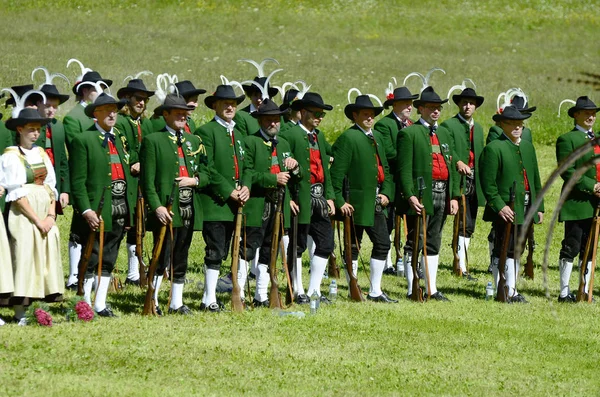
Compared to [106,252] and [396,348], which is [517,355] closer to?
[396,348]

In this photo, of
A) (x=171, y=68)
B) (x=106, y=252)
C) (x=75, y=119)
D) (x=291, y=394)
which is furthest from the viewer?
(x=171, y=68)

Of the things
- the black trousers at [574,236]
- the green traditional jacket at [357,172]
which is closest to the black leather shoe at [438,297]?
the green traditional jacket at [357,172]

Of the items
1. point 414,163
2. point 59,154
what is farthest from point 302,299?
point 59,154

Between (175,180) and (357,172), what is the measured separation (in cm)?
248

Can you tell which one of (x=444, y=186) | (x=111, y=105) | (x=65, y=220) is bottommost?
(x=65, y=220)

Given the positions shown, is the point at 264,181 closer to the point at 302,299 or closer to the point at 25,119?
the point at 302,299

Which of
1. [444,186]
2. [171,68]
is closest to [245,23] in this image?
[171,68]

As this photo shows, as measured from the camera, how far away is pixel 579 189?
1308 centimetres

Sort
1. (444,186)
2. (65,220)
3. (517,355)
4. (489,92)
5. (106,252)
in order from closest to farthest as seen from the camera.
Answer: (517,355) → (106,252) → (444,186) → (65,220) → (489,92)

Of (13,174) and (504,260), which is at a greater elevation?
(13,174)

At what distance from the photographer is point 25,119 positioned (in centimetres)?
1015

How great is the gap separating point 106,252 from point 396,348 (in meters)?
2.94

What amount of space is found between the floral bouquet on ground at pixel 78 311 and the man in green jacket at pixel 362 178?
10.6ft

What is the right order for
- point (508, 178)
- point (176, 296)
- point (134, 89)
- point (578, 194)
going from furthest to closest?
1. point (578, 194)
2. point (508, 178)
3. point (134, 89)
4. point (176, 296)
